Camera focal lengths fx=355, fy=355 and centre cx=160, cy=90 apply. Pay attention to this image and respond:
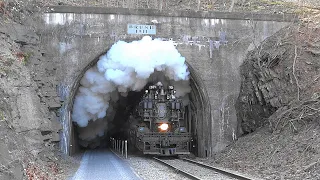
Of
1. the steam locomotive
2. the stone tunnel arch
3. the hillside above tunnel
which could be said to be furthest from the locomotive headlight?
the hillside above tunnel

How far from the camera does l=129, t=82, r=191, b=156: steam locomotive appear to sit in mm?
18266

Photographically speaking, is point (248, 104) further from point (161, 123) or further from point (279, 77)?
point (161, 123)

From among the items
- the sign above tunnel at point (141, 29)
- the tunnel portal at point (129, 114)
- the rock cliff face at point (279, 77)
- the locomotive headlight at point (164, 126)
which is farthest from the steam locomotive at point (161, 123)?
the rock cliff face at point (279, 77)

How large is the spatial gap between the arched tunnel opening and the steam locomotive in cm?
120

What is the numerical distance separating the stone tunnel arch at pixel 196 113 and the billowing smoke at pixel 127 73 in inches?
22.6

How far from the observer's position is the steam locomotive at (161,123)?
1827 centimetres

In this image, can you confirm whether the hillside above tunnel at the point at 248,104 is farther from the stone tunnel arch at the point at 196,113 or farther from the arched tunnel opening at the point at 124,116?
the arched tunnel opening at the point at 124,116

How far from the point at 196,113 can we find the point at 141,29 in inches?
233

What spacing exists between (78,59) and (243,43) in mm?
8655

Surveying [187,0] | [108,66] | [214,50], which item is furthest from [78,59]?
[187,0]

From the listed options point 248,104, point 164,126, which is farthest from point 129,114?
point 248,104

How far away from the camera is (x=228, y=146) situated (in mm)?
18266

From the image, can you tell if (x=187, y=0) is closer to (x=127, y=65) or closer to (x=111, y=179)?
(x=127, y=65)

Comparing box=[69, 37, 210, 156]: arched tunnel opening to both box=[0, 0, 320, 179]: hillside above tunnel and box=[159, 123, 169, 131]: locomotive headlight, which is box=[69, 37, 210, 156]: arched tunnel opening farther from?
box=[0, 0, 320, 179]: hillside above tunnel
